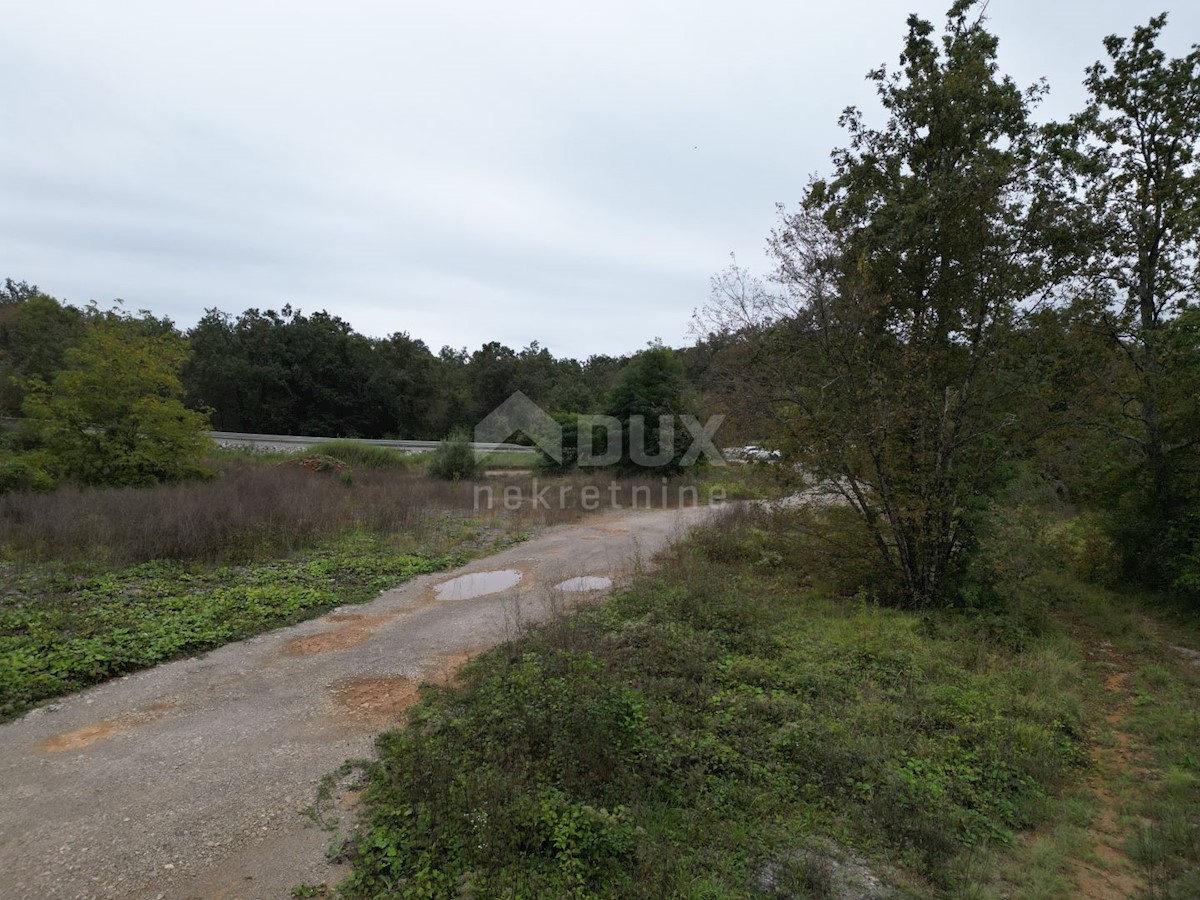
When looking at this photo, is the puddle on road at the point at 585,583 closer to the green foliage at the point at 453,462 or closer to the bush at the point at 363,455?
the green foliage at the point at 453,462

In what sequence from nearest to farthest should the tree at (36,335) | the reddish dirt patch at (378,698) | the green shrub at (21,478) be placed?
1. the reddish dirt patch at (378,698)
2. the green shrub at (21,478)
3. the tree at (36,335)

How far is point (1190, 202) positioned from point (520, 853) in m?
11.4

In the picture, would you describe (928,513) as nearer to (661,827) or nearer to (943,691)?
(943,691)

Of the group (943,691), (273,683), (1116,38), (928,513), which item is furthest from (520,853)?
(1116,38)

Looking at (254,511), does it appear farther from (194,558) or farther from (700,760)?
(700,760)

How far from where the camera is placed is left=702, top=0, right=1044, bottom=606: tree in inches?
287

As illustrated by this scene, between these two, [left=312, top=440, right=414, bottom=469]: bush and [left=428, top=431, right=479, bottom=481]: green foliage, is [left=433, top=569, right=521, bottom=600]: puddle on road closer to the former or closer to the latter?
[left=428, top=431, right=479, bottom=481]: green foliage

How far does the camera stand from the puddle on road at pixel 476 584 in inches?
315

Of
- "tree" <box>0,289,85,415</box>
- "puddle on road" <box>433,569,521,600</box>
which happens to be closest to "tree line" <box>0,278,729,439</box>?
"tree" <box>0,289,85,415</box>

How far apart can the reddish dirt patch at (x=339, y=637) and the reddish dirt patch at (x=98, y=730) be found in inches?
50.7

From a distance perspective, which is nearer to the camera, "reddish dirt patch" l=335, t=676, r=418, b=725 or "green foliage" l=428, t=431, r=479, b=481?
"reddish dirt patch" l=335, t=676, r=418, b=725

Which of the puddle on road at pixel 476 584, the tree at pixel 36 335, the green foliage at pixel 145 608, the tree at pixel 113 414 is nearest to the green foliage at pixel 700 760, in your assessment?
the puddle on road at pixel 476 584

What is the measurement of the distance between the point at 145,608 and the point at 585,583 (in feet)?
17.0

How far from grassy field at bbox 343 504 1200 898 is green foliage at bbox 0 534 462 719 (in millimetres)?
2949
